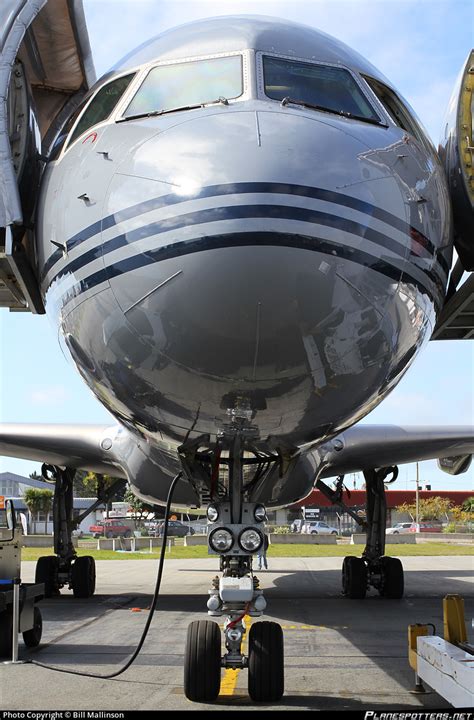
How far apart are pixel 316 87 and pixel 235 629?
3.90 m

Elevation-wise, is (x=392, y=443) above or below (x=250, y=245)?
below

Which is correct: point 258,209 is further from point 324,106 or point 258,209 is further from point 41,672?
point 41,672

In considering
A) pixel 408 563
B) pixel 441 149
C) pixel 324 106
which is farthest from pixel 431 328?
pixel 408 563

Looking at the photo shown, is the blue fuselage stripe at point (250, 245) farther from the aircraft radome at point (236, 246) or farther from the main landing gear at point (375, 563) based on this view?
the main landing gear at point (375, 563)

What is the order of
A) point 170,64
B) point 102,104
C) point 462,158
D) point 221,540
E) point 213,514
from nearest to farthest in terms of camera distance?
1. point 170,64
2. point 102,104
3. point 221,540
4. point 213,514
5. point 462,158

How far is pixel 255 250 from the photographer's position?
4.29 metres

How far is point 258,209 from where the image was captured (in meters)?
4.32

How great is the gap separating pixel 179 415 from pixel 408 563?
2314 centimetres

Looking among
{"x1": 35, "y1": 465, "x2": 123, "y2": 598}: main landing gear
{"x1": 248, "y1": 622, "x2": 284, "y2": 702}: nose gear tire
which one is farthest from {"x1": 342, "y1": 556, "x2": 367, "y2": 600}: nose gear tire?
{"x1": 248, "y1": 622, "x2": 284, "y2": 702}: nose gear tire

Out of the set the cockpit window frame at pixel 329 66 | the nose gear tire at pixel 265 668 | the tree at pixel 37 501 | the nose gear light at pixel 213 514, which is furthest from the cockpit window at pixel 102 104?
the tree at pixel 37 501

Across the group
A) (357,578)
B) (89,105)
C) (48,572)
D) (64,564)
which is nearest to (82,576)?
(64,564)

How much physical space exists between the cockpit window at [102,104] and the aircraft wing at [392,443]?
26.8 feet

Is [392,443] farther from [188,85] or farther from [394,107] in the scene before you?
[188,85]

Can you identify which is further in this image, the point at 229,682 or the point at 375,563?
the point at 375,563
